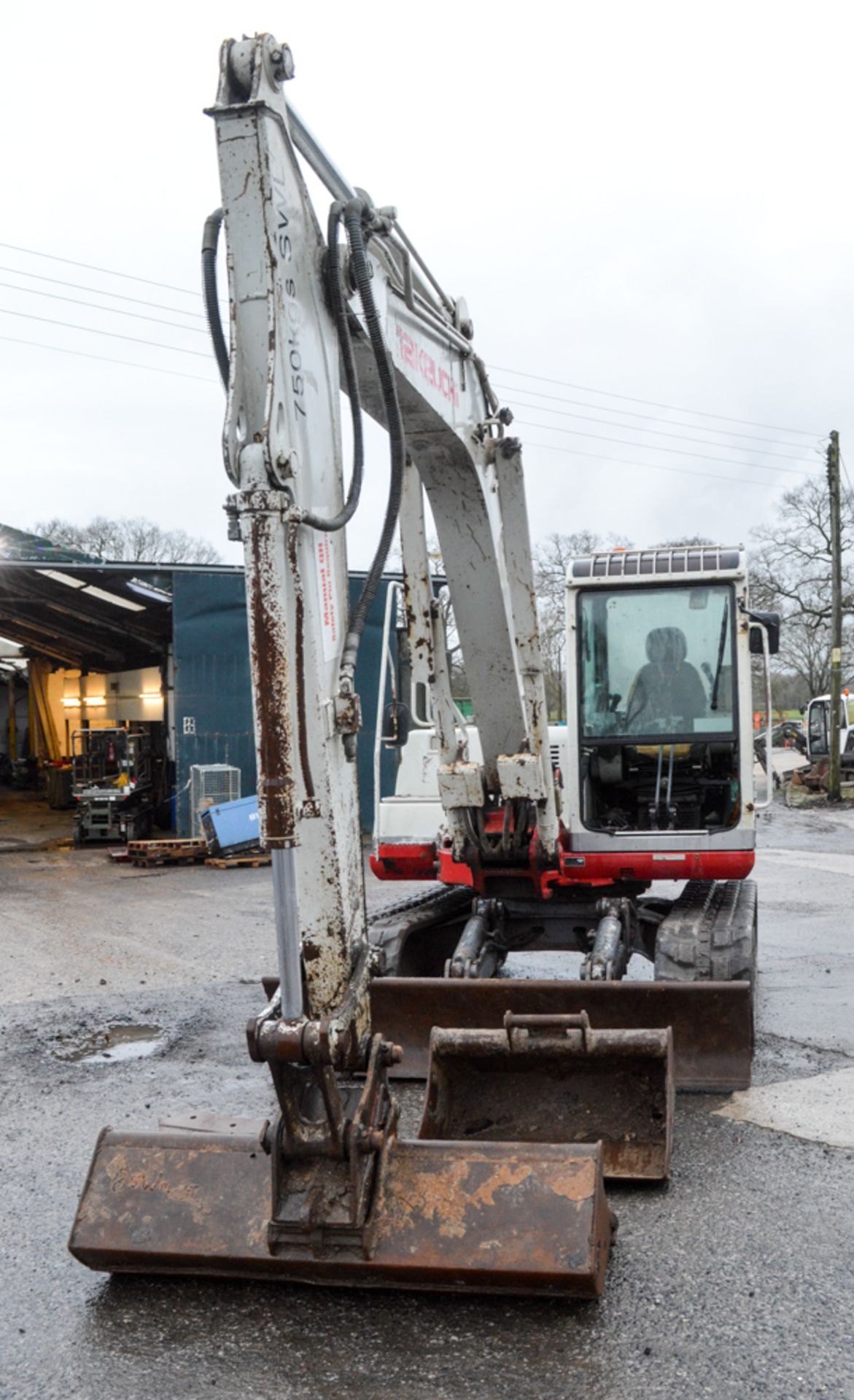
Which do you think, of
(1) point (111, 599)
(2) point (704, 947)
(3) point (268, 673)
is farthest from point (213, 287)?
(1) point (111, 599)

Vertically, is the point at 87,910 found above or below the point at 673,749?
below

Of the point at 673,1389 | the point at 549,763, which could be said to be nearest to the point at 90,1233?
the point at 673,1389

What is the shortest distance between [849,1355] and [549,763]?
11.6 ft

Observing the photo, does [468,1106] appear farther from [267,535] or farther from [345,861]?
[267,535]

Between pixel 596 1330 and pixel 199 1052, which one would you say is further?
pixel 199 1052

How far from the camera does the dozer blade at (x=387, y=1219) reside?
3709 mm

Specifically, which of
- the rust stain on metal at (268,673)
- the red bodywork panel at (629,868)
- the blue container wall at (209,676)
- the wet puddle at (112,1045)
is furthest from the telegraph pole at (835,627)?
the rust stain on metal at (268,673)

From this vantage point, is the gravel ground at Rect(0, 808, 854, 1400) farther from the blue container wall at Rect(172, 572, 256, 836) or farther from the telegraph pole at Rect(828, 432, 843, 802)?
the telegraph pole at Rect(828, 432, 843, 802)

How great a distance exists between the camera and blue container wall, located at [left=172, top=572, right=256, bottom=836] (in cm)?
1856

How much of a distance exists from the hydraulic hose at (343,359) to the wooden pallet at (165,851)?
42.3ft

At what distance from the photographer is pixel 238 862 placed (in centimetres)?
1608

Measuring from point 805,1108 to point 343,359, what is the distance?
392 centimetres

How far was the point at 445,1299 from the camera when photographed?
153 inches

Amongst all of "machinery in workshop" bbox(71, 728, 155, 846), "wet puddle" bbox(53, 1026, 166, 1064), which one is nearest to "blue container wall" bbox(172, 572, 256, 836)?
"machinery in workshop" bbox(71, 728, 155, 846)
